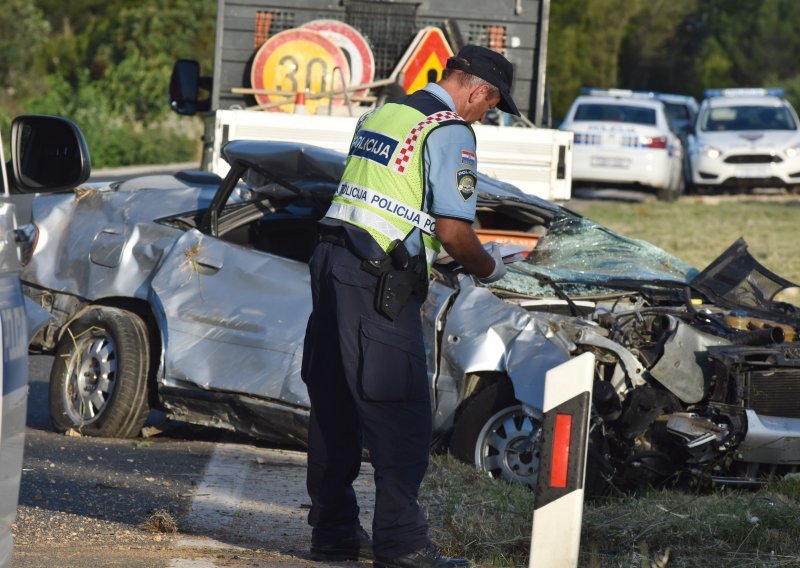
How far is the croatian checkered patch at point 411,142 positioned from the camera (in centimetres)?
445

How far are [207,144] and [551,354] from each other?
5466 millimetres

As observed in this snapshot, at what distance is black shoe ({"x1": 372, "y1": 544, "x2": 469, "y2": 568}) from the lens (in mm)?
4500

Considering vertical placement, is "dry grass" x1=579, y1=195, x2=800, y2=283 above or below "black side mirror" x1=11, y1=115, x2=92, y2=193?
below

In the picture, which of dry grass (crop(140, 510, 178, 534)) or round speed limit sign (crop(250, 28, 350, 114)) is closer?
dry grass (crop(140, 510, 178, 534))

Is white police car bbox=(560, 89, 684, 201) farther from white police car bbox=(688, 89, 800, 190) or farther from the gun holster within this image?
the gun holster

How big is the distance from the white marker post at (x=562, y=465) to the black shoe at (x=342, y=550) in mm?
892

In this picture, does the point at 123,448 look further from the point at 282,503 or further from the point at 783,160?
the point at 783,160

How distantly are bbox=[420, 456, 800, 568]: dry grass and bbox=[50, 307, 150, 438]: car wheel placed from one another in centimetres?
188

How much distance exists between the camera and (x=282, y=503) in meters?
5.84

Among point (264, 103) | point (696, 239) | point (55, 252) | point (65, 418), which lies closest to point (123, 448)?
point (65, 418)

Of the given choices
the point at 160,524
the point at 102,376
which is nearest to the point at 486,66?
the point at 160,524

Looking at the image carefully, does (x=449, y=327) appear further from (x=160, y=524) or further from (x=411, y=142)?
(x=411, y=142)

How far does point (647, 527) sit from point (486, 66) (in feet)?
5.99

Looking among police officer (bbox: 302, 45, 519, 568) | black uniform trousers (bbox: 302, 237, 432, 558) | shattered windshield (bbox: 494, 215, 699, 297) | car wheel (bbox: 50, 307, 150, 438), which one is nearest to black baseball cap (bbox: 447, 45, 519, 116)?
police officer (bbox: 302, 45, 519, 568)
